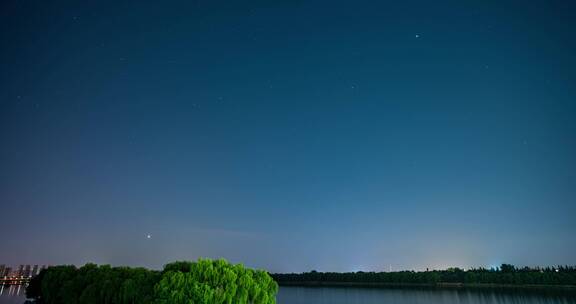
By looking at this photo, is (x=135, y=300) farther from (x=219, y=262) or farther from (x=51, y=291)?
(x=51, y=291)

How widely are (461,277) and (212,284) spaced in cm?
13243

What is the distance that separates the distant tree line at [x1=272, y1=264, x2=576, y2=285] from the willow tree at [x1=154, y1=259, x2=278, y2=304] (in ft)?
369

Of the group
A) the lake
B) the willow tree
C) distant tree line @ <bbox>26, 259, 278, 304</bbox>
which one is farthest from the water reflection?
the willow tree

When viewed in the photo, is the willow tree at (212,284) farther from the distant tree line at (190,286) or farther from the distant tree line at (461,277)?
the distant tree line at (461,277)

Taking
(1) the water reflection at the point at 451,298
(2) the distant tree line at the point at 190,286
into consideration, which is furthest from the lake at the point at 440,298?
(2) the distant tree line at the point at 190,286

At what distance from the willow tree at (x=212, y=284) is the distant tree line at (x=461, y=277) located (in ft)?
369

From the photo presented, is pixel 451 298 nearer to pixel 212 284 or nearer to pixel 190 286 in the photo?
pixel 212 284

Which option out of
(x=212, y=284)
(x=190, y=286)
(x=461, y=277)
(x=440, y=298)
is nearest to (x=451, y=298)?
(x=440, y=298)

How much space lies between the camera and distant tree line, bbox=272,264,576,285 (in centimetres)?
10610

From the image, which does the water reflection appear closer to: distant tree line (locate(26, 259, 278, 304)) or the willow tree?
distant tree line (locate(26, 259, 278, 304))

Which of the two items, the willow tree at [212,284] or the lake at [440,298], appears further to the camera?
the lake at [440,298]

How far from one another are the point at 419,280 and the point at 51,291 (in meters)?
123

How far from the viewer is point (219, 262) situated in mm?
26172

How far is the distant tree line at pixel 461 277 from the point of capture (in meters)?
106
